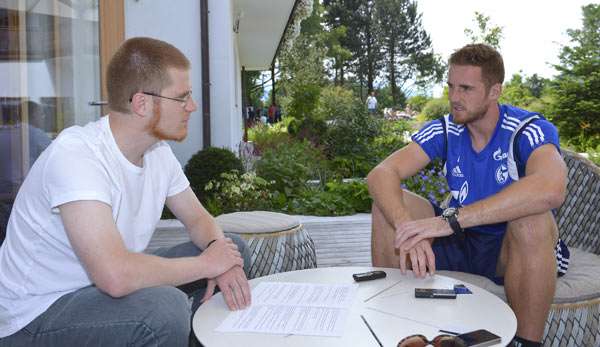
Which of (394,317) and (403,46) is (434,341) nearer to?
(394,317)

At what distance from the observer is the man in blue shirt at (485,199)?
2.00 m

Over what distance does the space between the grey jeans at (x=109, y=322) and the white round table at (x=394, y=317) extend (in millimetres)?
75

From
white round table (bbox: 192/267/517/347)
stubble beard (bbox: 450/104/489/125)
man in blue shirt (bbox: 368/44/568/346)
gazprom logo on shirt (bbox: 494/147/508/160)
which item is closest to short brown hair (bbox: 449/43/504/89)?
man in blue shirt (bbox: 368/44/568/346)

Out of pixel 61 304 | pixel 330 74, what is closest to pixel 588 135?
pixel 61 304

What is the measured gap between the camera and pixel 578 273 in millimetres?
2152

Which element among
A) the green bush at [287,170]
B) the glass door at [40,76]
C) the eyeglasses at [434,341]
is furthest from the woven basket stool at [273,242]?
the green bush at [287,170]

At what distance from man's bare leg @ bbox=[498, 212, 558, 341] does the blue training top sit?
1.01ft

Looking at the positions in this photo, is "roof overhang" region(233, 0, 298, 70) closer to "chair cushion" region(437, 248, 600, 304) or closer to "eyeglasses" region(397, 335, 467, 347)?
"chair cushion" region(437, 248, 600, 304)

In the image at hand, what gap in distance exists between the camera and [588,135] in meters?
14.1

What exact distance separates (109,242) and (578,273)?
5.48 feet

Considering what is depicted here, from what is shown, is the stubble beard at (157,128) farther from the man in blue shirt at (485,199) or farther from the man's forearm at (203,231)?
the man in blue shirt at (485,199)

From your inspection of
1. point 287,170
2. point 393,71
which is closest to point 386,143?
point 287,170

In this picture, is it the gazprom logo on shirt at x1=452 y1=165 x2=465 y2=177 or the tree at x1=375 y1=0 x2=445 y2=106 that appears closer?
the gazprom logo on shirt at x1=452 y1=165 x2=465 y2=177

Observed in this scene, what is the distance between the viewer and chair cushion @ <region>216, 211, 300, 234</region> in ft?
8.89
